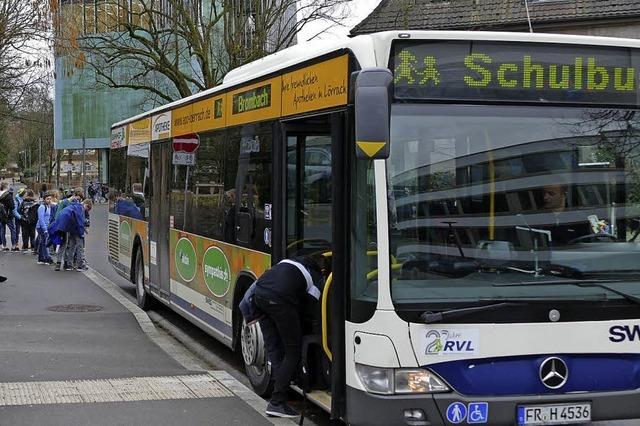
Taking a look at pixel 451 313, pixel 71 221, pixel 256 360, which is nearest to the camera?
pixel 451 313

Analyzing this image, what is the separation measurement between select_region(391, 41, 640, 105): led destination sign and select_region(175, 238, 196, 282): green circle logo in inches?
194

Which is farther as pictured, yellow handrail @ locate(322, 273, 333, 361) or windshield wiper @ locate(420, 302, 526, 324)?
yellow handrail @ locate(322, 273, 333, 361)

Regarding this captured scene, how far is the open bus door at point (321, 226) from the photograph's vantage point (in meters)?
4.96

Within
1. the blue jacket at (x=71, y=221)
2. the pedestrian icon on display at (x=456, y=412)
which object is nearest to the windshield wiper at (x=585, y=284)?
the pedestrian icon on display at (x=456, y=412)

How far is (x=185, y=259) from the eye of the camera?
30.7 feet

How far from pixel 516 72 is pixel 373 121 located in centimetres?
112

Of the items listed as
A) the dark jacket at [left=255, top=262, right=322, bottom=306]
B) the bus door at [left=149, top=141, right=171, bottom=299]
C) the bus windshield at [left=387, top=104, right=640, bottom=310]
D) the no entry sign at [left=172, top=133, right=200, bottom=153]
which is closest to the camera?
the bus windshield at [left=387, top=104, right=640, bottom=310]

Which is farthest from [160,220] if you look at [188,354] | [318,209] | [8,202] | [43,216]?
[8,202]

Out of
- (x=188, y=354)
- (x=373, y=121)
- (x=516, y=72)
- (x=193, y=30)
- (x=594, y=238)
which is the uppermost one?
(x=193, y=30)

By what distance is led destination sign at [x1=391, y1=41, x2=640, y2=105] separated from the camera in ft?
15.3

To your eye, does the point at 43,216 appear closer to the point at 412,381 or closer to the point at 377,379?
the point at 377,379

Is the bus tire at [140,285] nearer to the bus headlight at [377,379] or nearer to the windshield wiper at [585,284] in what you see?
the bus headlight at [377,379]

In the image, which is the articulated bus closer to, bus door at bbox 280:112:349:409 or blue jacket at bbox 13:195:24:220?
bus door at bbox 280:112:349:409

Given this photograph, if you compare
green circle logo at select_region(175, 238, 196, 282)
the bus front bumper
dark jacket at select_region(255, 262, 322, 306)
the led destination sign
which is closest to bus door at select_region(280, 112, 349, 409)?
dark jacket at select_region(255, 262, 322, 306)
